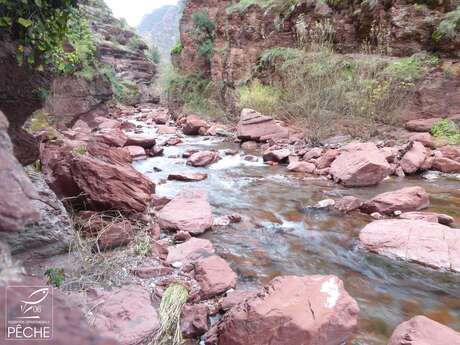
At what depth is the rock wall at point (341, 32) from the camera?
352 inches

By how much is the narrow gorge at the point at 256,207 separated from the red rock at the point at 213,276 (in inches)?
0.6

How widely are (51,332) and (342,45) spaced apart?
12.0m

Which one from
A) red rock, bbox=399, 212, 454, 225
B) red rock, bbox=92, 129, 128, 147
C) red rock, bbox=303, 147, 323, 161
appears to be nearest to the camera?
red rock, bbox=399, 212, 454, 225

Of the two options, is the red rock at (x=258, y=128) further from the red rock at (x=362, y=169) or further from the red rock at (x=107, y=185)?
the red rock at (x=107, y=185)

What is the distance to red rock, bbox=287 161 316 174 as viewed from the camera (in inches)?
274

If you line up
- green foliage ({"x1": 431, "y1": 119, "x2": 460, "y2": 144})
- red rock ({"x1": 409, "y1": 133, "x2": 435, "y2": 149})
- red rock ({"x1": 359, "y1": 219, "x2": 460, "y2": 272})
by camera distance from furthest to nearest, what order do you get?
green foliage ({"x1": 431, "y1": 119, "x2": 460, "y2": 144})
red rock ({"x1": 409, "y1": 133, "x2": 435, "y2": 149})
red rock ({"x1": 359, "y1": 219, "x2": 460, "y2": 272})

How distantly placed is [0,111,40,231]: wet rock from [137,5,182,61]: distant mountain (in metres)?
75.9

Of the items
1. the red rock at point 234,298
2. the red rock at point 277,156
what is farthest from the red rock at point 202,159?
the red rock at point 234,298

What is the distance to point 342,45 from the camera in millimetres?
11094

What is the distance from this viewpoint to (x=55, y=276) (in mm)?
2279

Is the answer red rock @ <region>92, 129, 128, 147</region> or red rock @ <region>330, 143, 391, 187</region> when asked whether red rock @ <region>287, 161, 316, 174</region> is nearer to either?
red rock @ <region>330, 143, 391, 187</region>

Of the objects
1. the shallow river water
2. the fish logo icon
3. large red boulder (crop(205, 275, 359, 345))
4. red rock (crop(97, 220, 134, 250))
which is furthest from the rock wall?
the fish logo icon

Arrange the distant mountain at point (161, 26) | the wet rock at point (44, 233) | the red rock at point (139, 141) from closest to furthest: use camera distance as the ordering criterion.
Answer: the wet rock at point (44, 233) → the red rock at point (139, 141) → the distant mountain at point (161, 26)

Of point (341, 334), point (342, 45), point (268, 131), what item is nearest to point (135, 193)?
point (341, 334)
